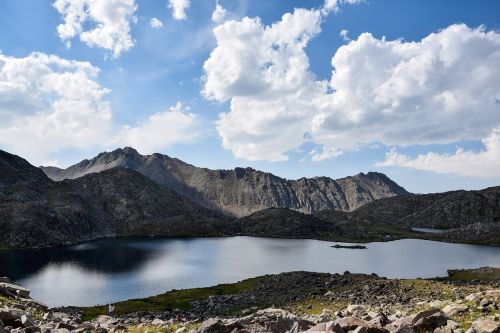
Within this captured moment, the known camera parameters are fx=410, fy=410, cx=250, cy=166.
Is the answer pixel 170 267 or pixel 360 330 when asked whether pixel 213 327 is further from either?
pixel 170 267

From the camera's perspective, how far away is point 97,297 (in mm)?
104812

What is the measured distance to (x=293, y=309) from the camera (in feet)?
233

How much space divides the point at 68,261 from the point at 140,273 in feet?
159

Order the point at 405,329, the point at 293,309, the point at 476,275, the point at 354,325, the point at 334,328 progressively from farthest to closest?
the point at 476,275
the point at 293,309
the point at 354,325
the point at 405,329
the point at 334,328

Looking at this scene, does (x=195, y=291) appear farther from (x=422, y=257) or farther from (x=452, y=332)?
(x=422, y=257)

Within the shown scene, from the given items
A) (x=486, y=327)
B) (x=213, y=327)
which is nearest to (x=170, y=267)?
(x=213, y=327)

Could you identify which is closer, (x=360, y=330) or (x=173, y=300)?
(x=360, y=330)

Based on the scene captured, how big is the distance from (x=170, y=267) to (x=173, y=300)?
191 ft

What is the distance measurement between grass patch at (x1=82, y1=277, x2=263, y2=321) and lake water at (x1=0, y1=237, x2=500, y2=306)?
33.6 feet

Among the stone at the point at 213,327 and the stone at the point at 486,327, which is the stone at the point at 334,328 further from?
the stone at the point at 486,327

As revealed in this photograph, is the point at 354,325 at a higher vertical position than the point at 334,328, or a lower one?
lower

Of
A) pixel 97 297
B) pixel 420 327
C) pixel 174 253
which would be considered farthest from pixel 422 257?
pixel 420 327

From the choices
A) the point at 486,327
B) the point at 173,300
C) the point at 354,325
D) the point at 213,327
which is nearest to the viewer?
the point at 486,327

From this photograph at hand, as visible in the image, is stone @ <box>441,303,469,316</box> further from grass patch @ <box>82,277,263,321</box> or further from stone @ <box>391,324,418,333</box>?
grass patch @ <box>82,277,263,321</box>
